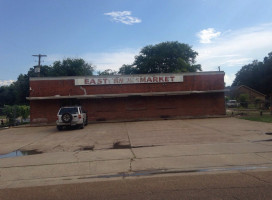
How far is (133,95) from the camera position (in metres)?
26.8

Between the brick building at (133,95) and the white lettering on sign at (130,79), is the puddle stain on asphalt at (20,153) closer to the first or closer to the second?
the brick building at (133,95)

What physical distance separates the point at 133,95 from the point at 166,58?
35697 mm

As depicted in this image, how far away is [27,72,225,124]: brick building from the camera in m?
26.9

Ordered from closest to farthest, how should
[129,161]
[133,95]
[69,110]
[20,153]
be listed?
[129,161]
[20,153]
[69,110]
[133,95]

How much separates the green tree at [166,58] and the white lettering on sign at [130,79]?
30.6 m

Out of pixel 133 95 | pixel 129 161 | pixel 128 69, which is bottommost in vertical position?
pixel 129 161

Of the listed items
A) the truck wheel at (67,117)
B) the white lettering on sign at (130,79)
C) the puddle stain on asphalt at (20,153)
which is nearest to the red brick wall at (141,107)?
the white lettering on sign at (130,79)

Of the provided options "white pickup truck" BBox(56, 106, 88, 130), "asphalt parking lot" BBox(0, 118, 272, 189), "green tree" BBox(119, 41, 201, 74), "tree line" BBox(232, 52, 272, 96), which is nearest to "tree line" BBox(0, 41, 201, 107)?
"green tree" BBox(119, 41, 201, 74)

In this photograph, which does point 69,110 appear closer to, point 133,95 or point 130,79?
point 133,95

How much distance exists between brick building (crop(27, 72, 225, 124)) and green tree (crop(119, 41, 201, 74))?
30.4 m

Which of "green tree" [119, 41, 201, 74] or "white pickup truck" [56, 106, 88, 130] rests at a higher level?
"green tree" [119, 41, 201, 74]

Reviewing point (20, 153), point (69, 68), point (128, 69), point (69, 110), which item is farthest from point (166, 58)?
point (20, 153)

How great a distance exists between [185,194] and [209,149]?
5188 mm

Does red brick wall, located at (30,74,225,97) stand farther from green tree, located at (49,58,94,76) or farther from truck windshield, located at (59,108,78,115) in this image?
green tree, located at (49,58,94,76)
